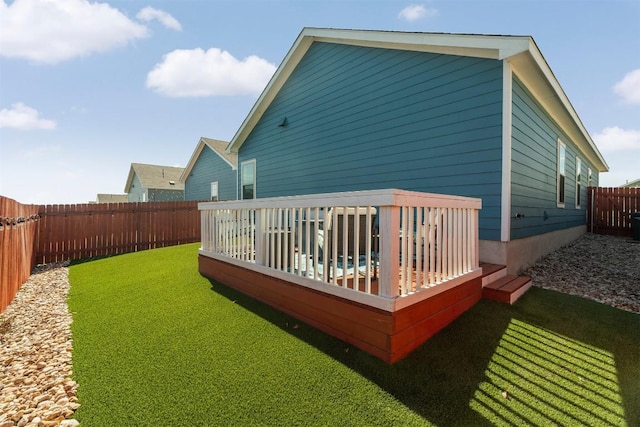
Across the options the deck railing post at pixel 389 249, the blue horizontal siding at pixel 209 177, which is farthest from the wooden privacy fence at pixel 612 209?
the blue horizontal siding at pixel 209 177

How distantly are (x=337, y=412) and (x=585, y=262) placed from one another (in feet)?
23.1

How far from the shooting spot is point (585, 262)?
6.14m

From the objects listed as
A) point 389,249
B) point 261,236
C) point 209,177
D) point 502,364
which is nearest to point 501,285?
point 502,364

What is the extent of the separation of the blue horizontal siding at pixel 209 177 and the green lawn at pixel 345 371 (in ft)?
35.9

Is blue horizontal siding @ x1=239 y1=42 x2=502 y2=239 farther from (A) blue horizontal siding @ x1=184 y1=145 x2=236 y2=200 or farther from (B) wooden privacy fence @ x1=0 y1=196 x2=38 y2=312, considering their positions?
(B) wooden privacy fence @ x1=0 y1=196 x2=38 y2=312

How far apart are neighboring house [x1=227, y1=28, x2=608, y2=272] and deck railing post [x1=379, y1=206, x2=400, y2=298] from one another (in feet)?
10.2

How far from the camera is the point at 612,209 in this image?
1119 cm

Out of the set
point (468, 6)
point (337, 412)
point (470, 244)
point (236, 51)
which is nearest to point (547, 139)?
point (468, 6)

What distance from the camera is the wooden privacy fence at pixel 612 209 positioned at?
10914 mm

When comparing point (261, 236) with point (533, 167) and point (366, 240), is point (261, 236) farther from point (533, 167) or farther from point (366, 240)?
point (533, 167)

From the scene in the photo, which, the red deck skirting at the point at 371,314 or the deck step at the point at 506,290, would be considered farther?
the deck step at the point at 506,290

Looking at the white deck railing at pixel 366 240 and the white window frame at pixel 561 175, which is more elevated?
the white window frame at pixel 561 175

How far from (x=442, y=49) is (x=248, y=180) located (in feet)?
24.3

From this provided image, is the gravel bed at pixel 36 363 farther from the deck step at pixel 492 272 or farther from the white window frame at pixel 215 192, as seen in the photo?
the white window frame at pixel 215 192
